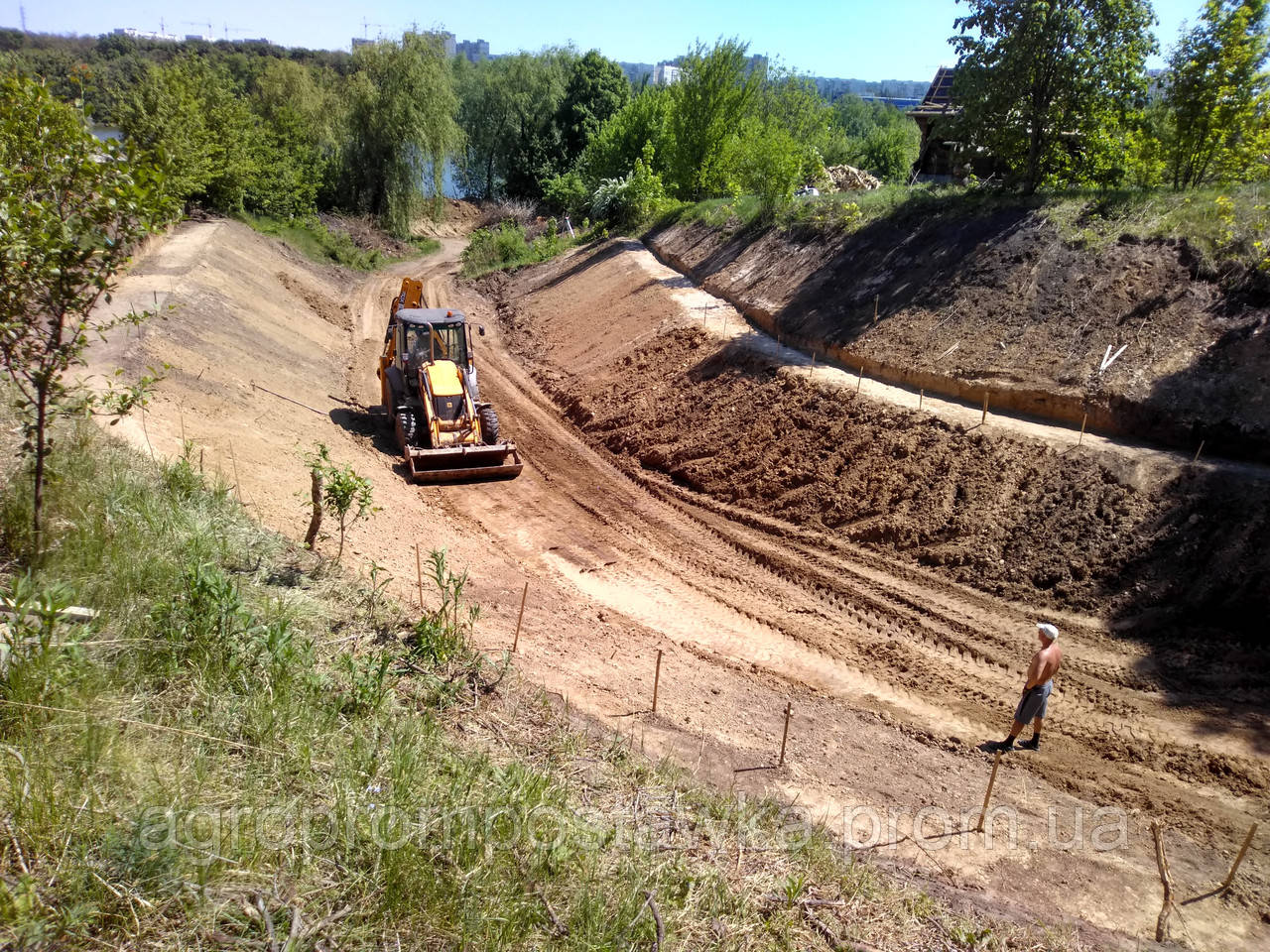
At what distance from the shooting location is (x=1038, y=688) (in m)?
8.66

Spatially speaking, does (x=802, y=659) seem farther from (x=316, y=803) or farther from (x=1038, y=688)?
(x=316, y=803)

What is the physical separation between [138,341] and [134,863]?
14875 mm

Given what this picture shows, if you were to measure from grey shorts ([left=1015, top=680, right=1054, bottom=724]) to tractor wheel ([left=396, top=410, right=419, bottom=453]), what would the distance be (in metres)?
10.6

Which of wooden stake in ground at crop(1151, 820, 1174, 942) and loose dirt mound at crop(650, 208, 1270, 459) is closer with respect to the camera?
wooden stake in ground at crop(1151, 820, 1174, 942)

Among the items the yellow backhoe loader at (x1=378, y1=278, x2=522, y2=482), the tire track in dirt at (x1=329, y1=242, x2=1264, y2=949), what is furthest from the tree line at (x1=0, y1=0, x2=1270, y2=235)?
the tire track in dirt at (x1=329, y1=242, x2=1264, y2=949)

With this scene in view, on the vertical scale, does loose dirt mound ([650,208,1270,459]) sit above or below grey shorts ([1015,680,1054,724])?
above

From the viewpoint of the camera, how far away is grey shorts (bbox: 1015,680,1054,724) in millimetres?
8648

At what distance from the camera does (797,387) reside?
16.1 meters

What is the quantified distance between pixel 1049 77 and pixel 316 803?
1968 centimetres

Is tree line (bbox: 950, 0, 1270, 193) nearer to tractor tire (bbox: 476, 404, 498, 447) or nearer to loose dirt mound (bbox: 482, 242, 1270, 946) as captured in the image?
loose dirt mound (bbox: 482, 242, 1270, 946)

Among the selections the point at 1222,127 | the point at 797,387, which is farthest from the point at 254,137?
the point at 1222,127

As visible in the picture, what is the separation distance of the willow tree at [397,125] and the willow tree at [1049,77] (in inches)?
1003

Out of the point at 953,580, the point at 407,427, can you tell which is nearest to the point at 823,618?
the point at 953,580

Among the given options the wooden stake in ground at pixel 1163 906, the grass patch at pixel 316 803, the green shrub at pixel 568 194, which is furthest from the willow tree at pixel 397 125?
the wooden stake in ground at pixel 1163 906
